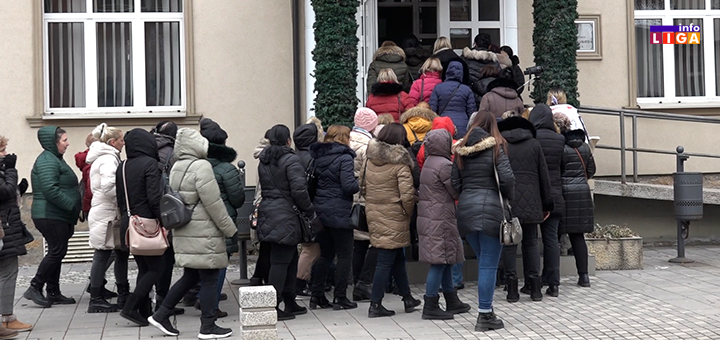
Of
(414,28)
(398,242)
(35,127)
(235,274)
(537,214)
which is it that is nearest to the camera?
(398,242)

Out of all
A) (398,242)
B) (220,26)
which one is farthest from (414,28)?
(398,242)

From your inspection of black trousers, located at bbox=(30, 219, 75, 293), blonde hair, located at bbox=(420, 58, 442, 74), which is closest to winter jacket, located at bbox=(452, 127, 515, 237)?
blonde hair, located at bbox=(420, 58, 442, 74)

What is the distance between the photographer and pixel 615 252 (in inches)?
464

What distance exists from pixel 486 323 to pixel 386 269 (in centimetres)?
106

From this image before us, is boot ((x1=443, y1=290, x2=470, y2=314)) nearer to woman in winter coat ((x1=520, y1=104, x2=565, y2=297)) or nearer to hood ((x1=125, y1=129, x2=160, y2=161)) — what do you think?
woman in winter coat ((x1=520, y1=104, x2=565, y2=297))

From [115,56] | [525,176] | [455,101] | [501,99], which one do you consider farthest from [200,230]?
[115,56]

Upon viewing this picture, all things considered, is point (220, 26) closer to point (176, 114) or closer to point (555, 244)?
point (176, 114)

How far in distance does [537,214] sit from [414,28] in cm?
666

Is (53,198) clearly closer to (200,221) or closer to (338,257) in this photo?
(200,221)

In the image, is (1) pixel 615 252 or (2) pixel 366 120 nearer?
(2) pixel 366 120

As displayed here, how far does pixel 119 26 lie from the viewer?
537 inches

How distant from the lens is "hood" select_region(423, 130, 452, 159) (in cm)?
882

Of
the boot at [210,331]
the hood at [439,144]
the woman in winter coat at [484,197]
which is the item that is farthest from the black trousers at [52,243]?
the woman in winter coat at [484,197]

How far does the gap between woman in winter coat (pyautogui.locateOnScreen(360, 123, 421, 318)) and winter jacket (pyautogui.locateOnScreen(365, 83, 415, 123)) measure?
2393mm
